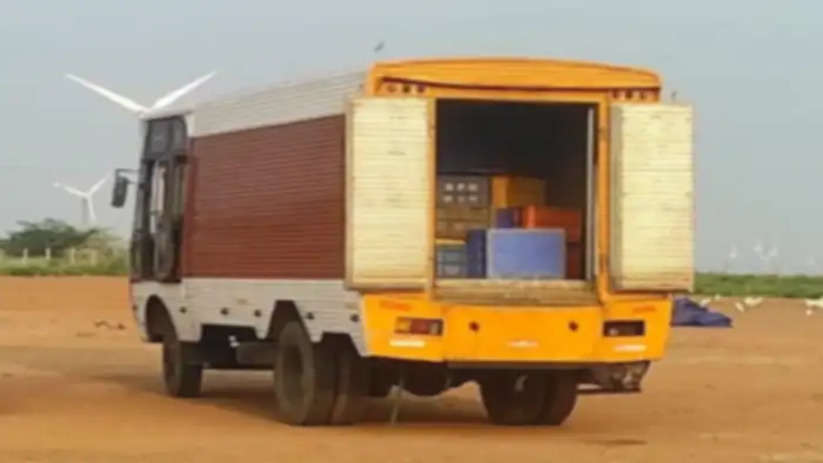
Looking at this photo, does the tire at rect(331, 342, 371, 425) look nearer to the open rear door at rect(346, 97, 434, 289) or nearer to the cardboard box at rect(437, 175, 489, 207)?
the open rear door at rect(346, 97, 434, 289)

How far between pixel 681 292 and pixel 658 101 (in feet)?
5.41

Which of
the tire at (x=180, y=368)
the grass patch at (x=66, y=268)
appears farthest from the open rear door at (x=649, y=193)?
the grass patch at (x=66, y=268)

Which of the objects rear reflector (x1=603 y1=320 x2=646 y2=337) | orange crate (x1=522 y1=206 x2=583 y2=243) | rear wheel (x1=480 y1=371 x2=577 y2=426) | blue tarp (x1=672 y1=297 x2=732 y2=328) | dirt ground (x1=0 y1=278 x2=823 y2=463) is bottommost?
dirt ground (x1=0 y1=278 x2=823 y2=463)

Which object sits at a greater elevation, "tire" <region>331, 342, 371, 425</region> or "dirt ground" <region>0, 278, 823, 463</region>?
"tire" <region>331, 342, 371, 425</region>

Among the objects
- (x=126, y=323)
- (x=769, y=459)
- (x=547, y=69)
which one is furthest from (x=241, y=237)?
(x=126, y=323)

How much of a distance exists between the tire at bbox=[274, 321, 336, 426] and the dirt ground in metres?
0.20

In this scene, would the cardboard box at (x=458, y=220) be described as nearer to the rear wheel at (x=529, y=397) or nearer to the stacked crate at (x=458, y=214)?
the stacked crate at (x=458, y=214)

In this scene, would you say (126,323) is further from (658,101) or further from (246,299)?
(658,101)

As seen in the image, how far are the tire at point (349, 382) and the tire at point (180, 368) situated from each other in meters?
3.85

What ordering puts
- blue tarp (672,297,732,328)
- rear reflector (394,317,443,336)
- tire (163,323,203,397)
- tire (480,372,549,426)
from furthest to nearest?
blue tarp (672,297,732,328), tire (163,323,203,397), tire (480,372,549,426), rear reflector (394,317,443,336)

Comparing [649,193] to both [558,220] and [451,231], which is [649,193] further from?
[451,231]

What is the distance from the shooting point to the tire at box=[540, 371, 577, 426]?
67.3ft

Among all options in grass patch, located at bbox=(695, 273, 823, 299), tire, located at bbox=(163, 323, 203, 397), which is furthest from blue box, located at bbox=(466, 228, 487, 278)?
grass patch, located at bbox=(695, 273, 823, 299)

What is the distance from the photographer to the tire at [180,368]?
23500mm
